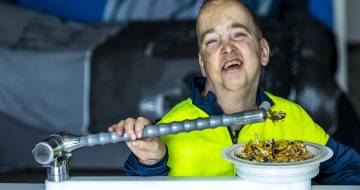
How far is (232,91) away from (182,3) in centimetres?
232

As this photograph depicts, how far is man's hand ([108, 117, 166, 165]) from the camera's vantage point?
104 centimetres

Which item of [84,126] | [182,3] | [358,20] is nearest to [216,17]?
[84,126]

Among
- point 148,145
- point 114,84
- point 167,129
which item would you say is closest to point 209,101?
point 148,145

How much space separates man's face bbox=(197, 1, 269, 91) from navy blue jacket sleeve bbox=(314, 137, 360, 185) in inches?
7.9

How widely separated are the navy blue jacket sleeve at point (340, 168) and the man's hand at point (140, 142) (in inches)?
11.9

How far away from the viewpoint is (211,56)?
130 cm

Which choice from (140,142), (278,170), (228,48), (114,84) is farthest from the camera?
(114,84)

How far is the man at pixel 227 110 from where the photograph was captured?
4.23ft

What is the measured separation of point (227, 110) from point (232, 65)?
131mm

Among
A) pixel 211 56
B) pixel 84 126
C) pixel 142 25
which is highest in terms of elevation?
pixel 142 25

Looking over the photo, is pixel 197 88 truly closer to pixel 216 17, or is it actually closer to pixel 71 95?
pixel 216 17

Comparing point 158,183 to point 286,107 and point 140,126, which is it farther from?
point 286,107

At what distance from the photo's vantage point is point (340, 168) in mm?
1293

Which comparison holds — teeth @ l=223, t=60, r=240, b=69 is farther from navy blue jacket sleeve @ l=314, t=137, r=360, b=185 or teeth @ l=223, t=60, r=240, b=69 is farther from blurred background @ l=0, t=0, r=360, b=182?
blurred background @ l=0, t=0, r=360, b=182
